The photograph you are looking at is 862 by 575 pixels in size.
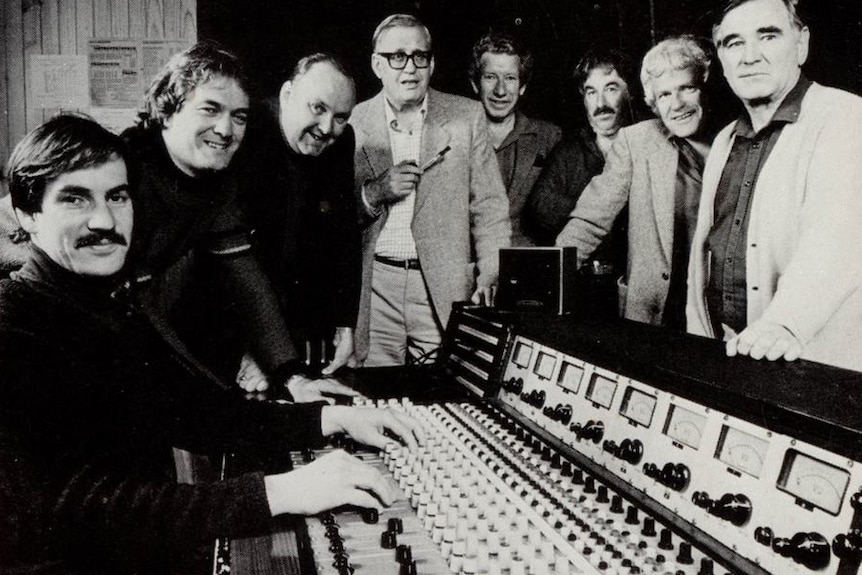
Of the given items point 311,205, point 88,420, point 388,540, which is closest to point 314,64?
point 311,205

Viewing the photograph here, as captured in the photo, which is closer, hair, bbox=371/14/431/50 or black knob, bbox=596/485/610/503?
black knob, bbox=596/485/610/503

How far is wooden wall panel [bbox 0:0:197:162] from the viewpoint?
2719 millimetres

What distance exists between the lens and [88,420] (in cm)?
A: 111

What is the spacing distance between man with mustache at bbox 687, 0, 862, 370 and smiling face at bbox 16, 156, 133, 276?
119 cm

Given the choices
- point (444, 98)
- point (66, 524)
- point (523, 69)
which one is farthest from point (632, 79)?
point (66, 524)

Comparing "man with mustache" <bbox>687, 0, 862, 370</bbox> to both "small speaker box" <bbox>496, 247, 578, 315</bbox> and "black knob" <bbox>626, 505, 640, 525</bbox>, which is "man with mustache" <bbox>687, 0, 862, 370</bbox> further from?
"black knob" <bbox>626, 505, 640, 525</bbox>

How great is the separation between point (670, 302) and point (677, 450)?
1353 millimetres

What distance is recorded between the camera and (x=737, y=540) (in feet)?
3.03

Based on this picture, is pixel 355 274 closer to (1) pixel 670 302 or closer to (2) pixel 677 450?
(1) pixel 670 302

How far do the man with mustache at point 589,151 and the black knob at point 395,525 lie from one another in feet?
5.50

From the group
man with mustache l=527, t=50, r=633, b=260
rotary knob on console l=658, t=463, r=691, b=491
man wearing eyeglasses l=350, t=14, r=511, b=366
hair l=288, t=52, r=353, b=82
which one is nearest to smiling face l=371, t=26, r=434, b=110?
man wearing eyeglasses l=350, t=14, r=511, b=366

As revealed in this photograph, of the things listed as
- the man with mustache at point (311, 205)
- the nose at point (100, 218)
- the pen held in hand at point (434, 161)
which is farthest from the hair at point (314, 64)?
the nose at point (100, 218)

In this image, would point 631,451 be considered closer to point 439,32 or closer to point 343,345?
point 343,345

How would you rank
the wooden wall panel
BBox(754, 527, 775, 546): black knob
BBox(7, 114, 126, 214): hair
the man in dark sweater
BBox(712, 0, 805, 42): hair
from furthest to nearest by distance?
the wooden wall panel < BBox(712, 0, 805, 42): hair < BBox(7, 114, 126, 214): hair < the man in dark sweater < BBox(754, 527, 775, 546): black knob
